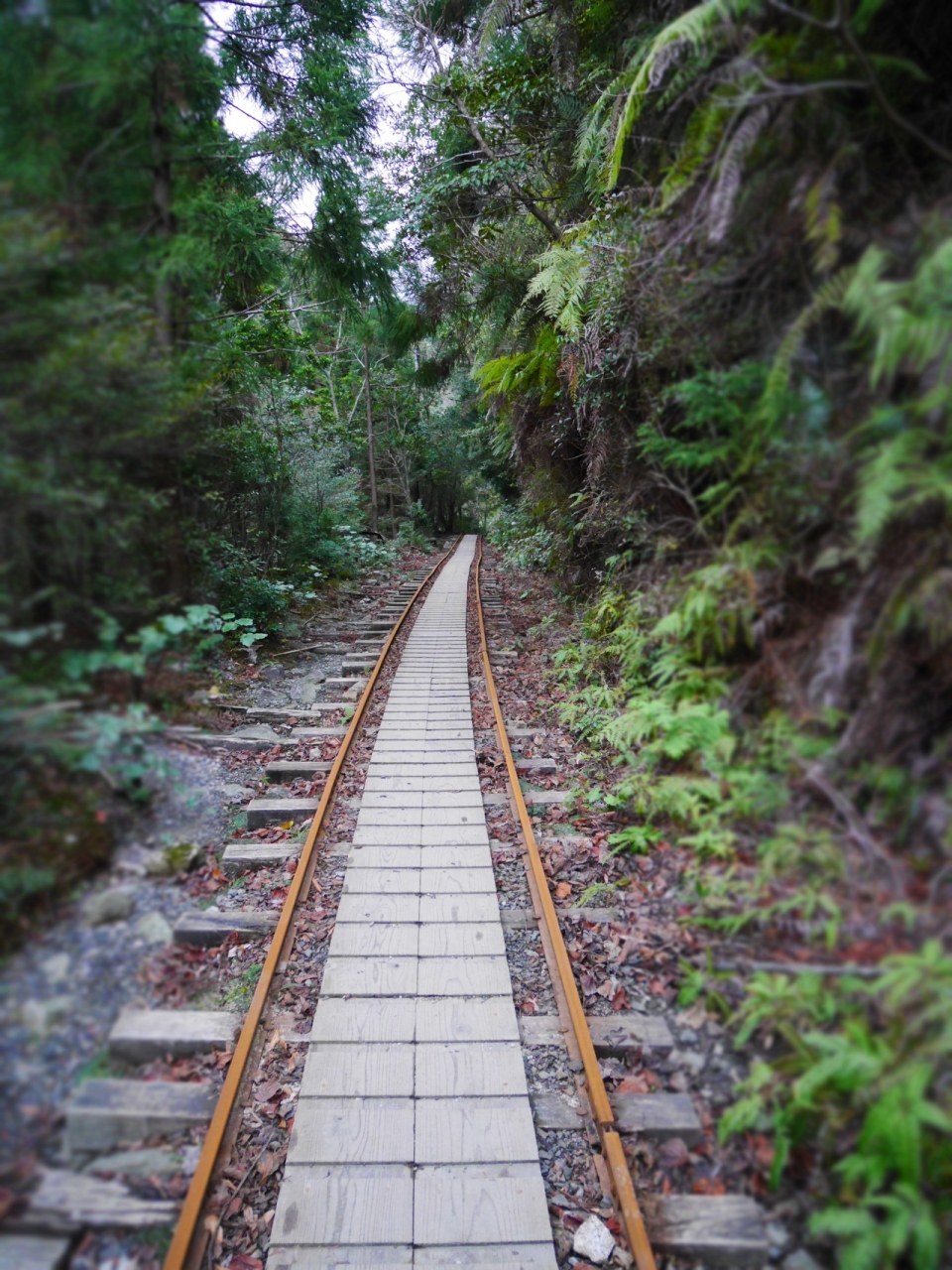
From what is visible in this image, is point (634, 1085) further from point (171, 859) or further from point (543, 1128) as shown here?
point (171, 859)

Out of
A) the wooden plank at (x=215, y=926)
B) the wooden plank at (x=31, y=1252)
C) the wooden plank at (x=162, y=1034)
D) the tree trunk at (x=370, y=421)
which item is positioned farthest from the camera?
the tree trunk at (x=370, y=421)

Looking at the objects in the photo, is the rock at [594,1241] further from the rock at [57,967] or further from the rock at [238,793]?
the rock at [238,793]

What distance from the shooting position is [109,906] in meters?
1.43

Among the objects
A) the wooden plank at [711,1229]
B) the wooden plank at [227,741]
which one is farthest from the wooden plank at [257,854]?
the wooden plank at [711,1229]

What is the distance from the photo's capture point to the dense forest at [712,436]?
1372mm

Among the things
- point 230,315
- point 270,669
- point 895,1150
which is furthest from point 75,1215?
point 270,669

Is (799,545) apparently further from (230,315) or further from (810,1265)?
(230,315)

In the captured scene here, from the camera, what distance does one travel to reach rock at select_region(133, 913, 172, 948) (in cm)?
154

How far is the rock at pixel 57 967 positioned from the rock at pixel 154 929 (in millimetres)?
211

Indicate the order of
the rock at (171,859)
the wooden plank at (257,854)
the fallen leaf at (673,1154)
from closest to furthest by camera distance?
the rock at (171,859)
the fallen leaf at (673,1154)
the wooden plank at (257,854)

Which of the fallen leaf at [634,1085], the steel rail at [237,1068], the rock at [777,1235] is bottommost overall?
the fallen leaf at [634,1085]

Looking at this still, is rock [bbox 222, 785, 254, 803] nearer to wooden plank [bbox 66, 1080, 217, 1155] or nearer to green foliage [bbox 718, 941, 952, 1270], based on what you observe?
wooden plank [bbox 66, 1080, 217, 1155]

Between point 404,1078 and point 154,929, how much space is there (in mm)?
1610

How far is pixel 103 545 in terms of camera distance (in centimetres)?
147
